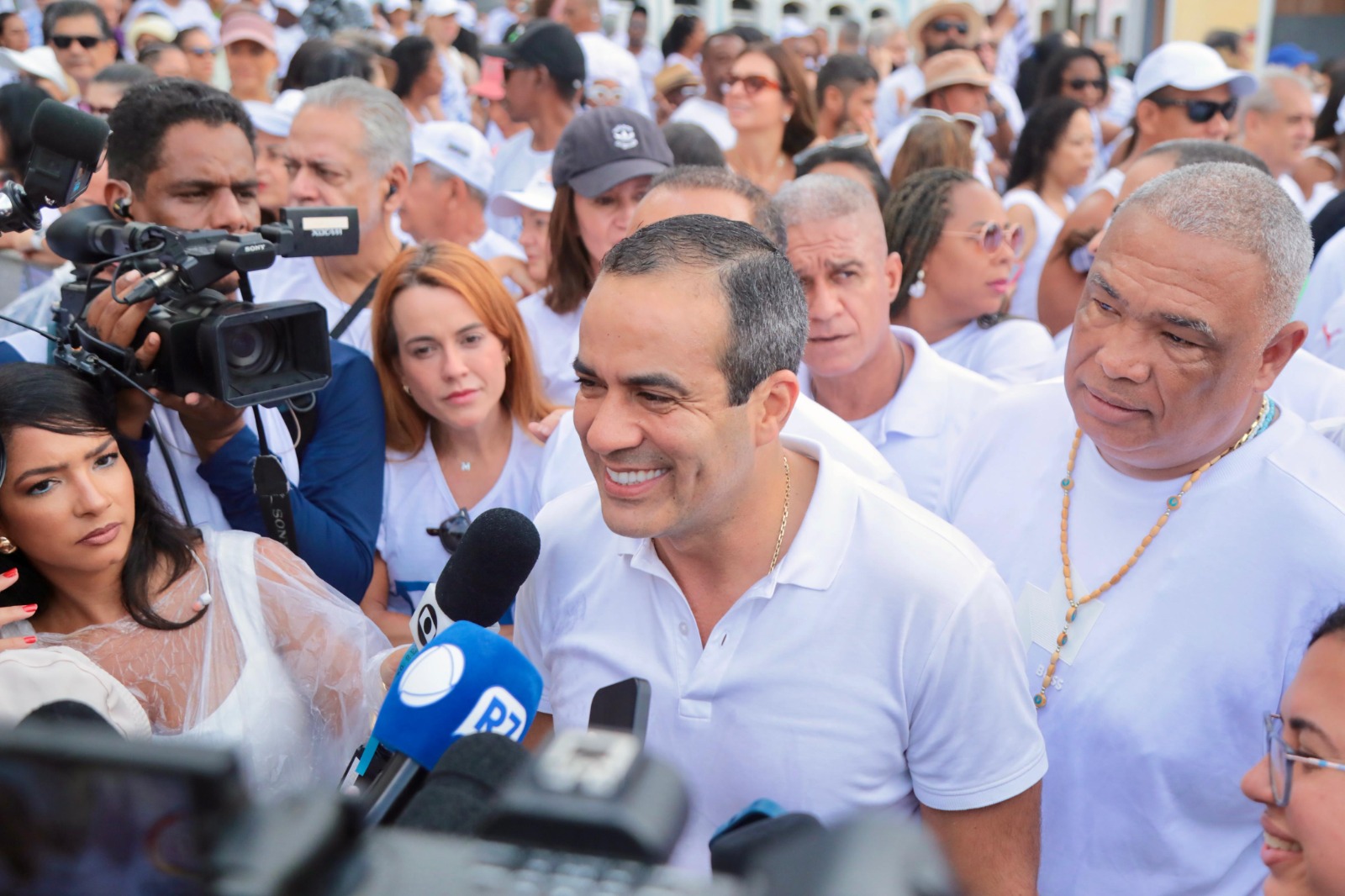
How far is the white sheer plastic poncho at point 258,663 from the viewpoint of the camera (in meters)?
2.28

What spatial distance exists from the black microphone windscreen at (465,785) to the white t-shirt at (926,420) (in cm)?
246

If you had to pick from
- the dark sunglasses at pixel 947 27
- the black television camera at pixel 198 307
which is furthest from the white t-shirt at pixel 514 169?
the dark sunglasses at pixel 947 27

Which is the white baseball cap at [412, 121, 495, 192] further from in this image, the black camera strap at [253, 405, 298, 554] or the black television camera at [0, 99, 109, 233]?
the black television camera at [0, 99, 109, 233]

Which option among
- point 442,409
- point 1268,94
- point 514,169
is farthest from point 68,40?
point 1268,94

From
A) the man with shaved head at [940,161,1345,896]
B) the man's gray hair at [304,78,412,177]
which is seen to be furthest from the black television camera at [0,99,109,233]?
the man with shaved head at [940,161,1345,896]

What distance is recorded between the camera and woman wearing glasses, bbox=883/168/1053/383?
4.29 metres

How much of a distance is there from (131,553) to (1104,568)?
2067 millimetres

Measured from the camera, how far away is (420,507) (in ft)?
11.2

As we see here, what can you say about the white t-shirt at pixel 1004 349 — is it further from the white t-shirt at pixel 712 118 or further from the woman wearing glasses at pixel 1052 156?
the white t-shirt at pixel 712 118

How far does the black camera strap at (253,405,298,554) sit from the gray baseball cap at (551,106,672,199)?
1973 millimetres

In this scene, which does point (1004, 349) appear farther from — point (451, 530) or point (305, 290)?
point (305, 290)

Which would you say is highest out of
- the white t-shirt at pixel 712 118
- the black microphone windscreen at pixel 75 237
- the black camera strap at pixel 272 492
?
the black microphone windscreen at pixel 75 237

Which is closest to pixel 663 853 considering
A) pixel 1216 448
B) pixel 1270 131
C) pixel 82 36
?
pixel 1216 448

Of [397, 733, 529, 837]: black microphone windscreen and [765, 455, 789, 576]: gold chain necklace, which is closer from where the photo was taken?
[397, 733, 529, 837]: black microphone windscreen
